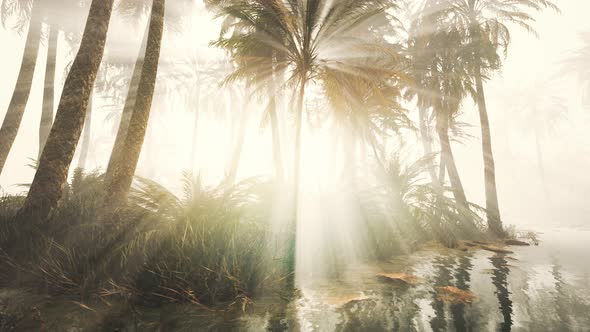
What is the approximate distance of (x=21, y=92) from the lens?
822cm

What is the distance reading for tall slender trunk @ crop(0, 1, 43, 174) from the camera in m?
7.82

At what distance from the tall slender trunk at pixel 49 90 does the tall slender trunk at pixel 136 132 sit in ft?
23.8

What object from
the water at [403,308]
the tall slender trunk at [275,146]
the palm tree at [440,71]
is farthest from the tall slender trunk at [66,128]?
the palm tree at [440,71]

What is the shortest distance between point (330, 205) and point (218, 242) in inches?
159

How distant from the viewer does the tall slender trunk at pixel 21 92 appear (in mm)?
7816

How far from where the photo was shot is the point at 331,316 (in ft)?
10.5

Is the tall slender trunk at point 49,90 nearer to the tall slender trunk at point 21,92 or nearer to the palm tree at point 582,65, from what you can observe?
the tall slender trunk at point 21,92

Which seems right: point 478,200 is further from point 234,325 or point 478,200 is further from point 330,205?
point 234,325

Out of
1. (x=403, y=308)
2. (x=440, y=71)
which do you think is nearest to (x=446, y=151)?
(x=440, y=71)

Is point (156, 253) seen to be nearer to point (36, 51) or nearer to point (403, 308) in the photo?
point (403, 308)

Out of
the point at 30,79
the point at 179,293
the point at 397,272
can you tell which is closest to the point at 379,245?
the point at 397,272

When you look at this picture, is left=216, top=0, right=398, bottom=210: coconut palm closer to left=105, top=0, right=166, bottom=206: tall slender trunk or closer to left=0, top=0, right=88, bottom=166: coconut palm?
left=105, top=0, right=166, bottom=206: tall slender trunk

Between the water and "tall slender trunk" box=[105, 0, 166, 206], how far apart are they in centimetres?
238

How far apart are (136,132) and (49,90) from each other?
7.91 metres
